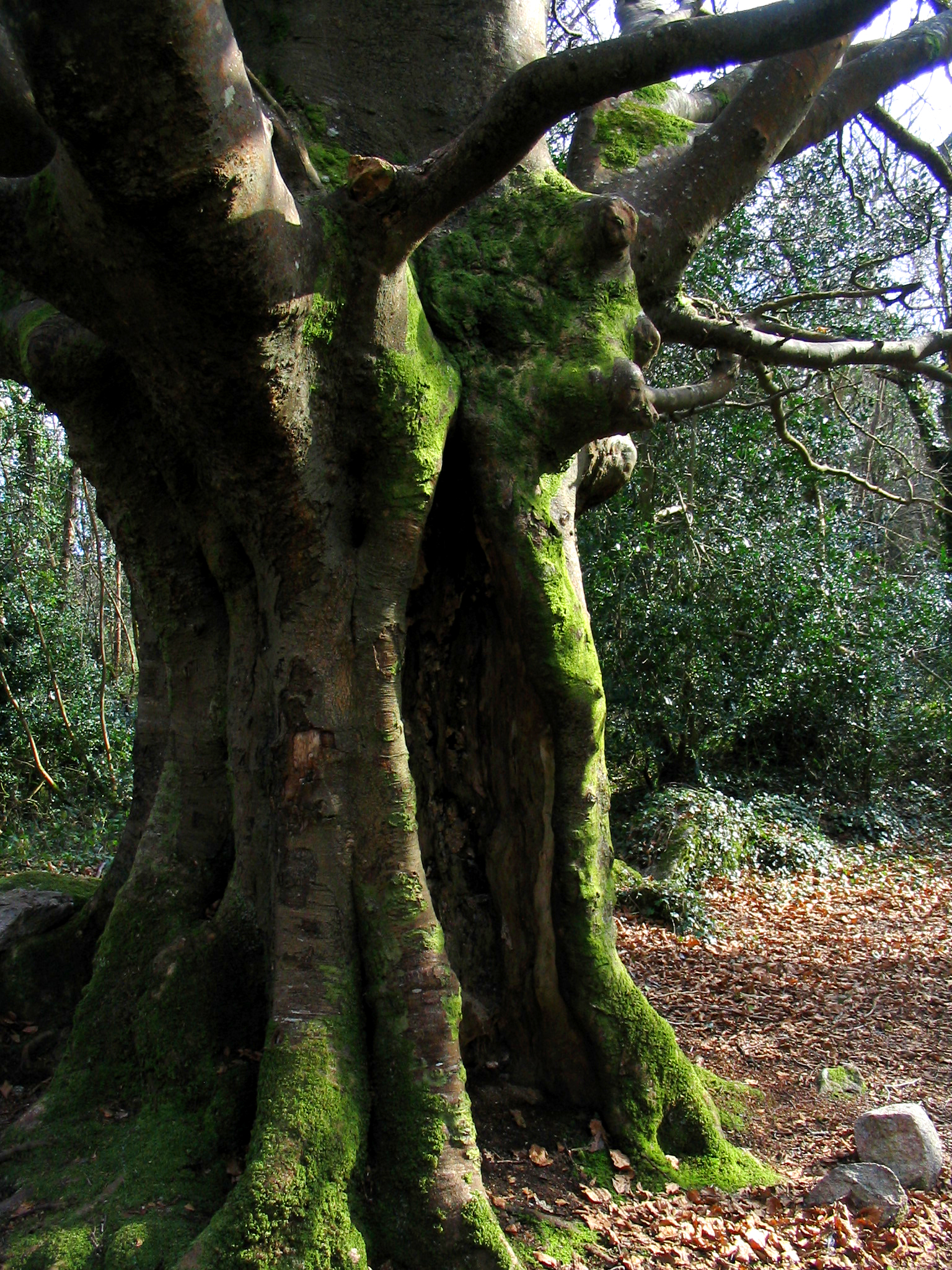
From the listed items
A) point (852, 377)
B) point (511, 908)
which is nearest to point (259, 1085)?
point (511, 908)

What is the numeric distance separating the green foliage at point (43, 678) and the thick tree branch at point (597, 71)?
8271 millimetres

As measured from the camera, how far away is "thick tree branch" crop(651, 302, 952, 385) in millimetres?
5254

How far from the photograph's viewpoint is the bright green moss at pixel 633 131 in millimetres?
4613

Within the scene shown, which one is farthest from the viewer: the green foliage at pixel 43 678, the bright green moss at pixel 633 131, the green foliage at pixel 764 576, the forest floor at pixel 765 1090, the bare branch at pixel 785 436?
the green foliage at pixel 764 576

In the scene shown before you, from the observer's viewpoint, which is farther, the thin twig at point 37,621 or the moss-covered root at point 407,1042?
the thin twig at point 37,621

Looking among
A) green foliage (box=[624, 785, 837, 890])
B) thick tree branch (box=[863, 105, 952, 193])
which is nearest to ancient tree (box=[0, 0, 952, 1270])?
thick tree branch (box=[863, 105, 952, 193])

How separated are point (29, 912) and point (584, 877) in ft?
8.22

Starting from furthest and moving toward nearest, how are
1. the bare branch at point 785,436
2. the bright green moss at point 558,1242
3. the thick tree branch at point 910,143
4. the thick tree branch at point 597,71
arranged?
the bare branch at point 785,436
the thick tree branch at point 910,143
the bright green moss at point 558,1242
the thick tree branch at point 597,71

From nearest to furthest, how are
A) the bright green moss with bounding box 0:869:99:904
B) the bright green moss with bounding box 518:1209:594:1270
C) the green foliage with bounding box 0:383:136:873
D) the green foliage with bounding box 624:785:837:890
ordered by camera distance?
the bright green moss with bounding box 518:1209:594:1270 < the bright green moss with bounding box 0:869:99:904 < the green foliage with bounding box 624:785:837:890 < the green foliage with bounding box 0:383:136:873

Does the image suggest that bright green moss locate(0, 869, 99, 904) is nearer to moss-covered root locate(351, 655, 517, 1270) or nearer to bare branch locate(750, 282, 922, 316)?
moss-covered root locate(351, 655, 517, 1270)

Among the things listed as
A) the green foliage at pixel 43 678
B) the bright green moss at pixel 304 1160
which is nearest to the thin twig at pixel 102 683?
the green foliage at pixel 43 678

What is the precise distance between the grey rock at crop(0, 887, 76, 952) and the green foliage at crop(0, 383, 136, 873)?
5.21m

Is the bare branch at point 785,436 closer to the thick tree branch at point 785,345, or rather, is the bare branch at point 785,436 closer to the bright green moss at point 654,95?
the thick tree branch at point 785,345

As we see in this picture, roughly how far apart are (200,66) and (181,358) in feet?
2.83
